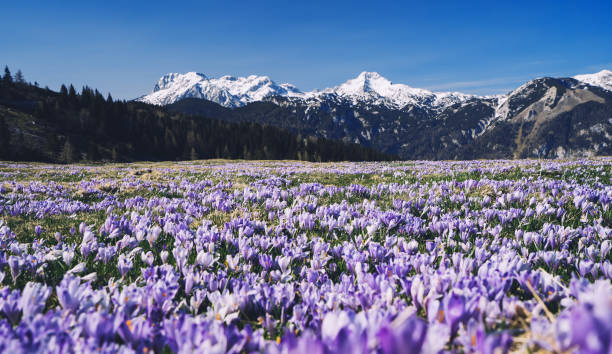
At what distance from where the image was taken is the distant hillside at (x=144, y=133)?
101562mm

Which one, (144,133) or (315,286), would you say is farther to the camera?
(144,133)

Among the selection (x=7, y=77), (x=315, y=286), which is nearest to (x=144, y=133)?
(x=7, y=77)

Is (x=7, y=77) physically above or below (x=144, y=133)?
above

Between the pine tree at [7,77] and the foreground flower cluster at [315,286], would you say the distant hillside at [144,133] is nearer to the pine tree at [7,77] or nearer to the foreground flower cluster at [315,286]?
the pine tree at [7,77]

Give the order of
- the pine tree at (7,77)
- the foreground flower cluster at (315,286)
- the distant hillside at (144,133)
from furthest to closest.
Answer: the pine tree at (7,77), the distant hillside at (144,133), the foreground flower cluster at (315,286)

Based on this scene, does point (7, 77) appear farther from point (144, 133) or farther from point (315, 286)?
point (315, 286)

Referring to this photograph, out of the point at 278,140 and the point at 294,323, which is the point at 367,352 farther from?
the point at 278,140

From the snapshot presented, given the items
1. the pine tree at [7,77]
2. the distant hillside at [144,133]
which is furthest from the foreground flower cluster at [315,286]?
the pine tree at [7,77]

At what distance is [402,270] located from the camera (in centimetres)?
233

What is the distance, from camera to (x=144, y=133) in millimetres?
119062

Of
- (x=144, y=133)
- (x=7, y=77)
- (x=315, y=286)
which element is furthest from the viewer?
(x=7, y=77)

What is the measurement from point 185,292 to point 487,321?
2005mm

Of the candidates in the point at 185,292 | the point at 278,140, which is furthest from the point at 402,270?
the point at 278,140

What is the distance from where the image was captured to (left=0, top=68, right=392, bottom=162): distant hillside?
333ft
